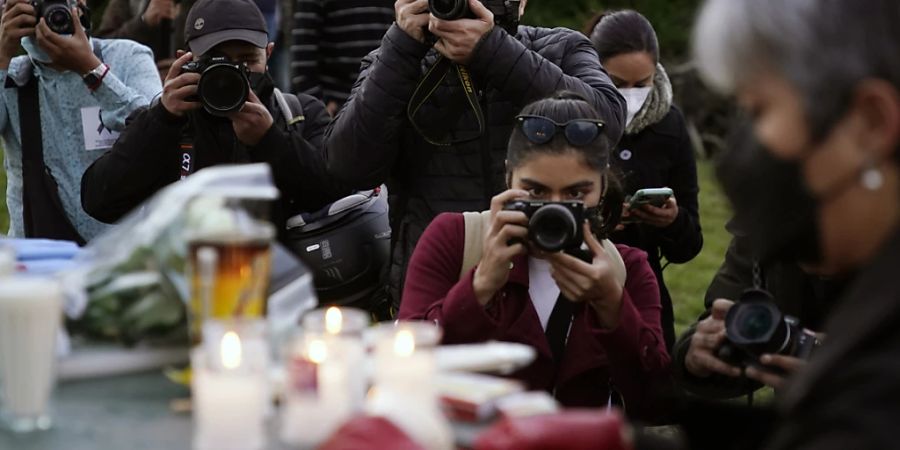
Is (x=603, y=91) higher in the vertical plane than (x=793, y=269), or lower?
higher

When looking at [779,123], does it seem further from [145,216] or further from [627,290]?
[627,290]

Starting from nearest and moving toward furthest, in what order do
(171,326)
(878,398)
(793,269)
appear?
(878,398) < (171,326) < (793,269)

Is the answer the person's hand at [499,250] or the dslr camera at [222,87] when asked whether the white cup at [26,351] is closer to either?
the person's hand at [499,250]

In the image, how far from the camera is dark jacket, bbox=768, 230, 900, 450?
145 centimetres

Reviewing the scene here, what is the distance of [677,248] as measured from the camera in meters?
4.34

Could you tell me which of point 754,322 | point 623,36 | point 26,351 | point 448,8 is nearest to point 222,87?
point 448,8

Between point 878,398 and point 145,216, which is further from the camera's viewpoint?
point 145,216

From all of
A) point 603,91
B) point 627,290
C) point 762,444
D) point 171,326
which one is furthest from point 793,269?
point 171,326

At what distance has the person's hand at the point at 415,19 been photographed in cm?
357

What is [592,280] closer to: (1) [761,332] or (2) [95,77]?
(1) [761,332]

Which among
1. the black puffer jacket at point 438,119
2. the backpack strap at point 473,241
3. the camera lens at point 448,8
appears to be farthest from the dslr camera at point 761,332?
the camera lens at point 448,8

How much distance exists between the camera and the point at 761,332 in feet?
9.21

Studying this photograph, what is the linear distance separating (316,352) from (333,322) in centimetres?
7

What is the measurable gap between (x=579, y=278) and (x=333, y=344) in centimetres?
109
